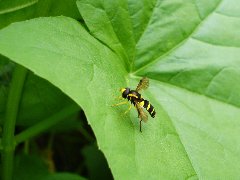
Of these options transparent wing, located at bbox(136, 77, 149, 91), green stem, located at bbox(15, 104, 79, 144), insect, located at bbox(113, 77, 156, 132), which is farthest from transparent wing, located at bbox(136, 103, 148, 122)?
green stem, located at bbox(15, 104, 79, 144)

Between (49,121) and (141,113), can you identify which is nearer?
(141,113)

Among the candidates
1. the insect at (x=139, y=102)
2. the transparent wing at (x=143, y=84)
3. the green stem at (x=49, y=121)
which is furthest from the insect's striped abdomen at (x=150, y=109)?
the green stem at (x=49, y=121)

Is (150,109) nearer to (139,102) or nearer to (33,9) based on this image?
(139,102)

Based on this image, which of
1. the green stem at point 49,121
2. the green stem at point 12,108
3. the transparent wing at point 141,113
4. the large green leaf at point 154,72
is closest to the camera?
the large green leaf at point 154,72

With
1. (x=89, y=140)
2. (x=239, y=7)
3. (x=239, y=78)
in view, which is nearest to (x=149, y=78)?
(x=239, y=78)

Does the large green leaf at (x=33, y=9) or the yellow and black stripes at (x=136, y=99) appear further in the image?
the large green leaf at (x=33, y=9)

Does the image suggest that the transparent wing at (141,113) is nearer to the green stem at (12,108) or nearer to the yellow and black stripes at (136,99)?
the yellow and black stripes at (136,99)

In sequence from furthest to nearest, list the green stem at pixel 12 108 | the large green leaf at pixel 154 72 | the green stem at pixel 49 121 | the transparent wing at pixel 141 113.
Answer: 1. the green stem at pixel 49 121
2. the green stem at pixel 12 108
3. the transparent wing at pixel 141 113
4. the large green leaf at pixel 154 72

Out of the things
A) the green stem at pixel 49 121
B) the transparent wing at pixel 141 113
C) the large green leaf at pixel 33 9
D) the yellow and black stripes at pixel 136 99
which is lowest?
the green stem at pixel 49 121

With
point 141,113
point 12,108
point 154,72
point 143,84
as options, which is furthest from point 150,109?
point 12,108
